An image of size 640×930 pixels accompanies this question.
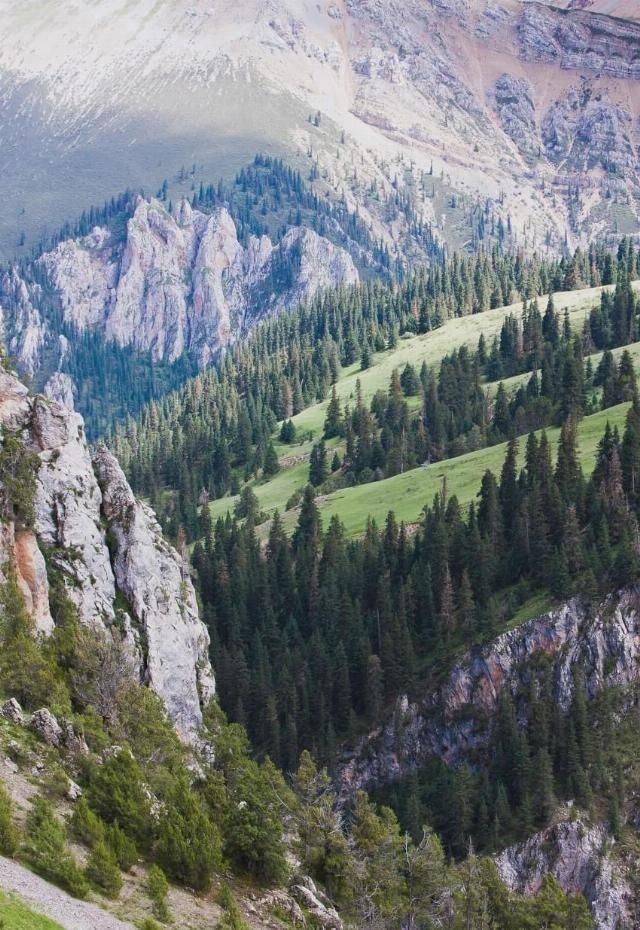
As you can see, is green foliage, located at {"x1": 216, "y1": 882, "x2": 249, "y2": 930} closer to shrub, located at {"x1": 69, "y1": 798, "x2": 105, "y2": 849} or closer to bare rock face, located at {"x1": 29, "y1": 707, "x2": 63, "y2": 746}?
shrub, located at {"x1": 69, "y1": 798, "x2": 105, "y2": 849}

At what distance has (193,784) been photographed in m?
79.4

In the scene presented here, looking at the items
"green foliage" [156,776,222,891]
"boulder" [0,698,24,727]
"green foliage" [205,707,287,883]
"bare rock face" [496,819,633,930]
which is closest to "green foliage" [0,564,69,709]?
"boulder" [0,698,24,727]

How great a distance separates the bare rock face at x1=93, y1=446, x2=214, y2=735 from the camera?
9550 cm

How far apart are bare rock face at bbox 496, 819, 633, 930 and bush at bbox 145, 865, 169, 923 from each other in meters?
64.4

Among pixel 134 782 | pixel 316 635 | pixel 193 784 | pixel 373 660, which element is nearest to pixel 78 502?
pixel 193 784

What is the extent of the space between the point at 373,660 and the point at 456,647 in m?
11.2

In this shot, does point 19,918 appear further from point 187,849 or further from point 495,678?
point 495,678

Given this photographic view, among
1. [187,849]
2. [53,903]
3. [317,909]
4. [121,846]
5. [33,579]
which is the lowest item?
[317,909]

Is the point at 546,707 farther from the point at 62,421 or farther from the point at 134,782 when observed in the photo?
the point at 134,782

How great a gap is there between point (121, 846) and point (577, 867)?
70359mm

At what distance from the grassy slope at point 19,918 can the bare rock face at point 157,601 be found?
1825 inches

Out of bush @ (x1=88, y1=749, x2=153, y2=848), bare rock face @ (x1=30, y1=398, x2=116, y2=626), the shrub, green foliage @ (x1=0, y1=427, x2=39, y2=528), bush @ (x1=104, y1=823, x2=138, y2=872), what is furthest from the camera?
bare rock face @ (x1=30, y1=398, x2=116, y2=626)

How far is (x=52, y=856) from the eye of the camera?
5100 cm

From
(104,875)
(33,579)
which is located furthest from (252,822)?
(33,579)
